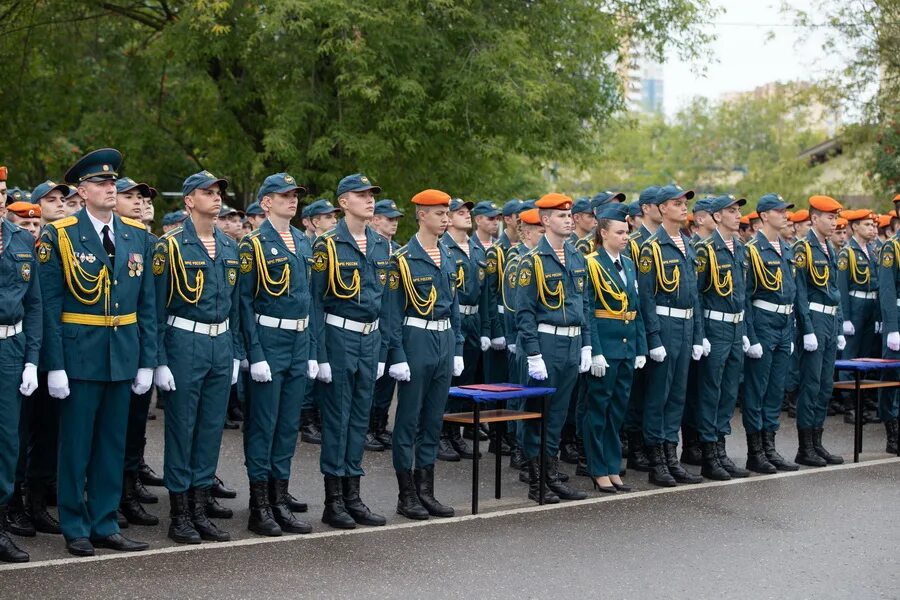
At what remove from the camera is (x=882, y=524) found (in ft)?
28.9

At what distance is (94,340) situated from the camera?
7.56 metres

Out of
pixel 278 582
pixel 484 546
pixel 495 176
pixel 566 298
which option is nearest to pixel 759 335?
pixel 566 298

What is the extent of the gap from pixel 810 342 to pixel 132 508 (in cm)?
591

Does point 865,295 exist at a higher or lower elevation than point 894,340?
higher

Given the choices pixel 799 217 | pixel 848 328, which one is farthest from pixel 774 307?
pixel 799 217

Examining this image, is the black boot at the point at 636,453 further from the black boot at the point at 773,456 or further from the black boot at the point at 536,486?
the black boot at the point at 536,486

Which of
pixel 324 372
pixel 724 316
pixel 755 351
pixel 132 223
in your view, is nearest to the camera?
pixel 132 223

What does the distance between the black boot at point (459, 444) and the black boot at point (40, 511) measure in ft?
13.9

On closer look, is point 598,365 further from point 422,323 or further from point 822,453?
point 822,453

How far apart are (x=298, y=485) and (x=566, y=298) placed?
2.54 metres

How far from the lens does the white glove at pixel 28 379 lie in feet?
23.8

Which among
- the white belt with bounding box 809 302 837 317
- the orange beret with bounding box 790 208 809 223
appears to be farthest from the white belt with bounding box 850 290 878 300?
the white belt with bounding box 809 302 837 317

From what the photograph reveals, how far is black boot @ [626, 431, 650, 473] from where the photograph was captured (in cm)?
1084

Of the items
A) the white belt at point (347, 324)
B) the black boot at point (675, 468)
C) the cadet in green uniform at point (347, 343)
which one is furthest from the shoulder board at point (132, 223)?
the black boot at point (675, 468)
